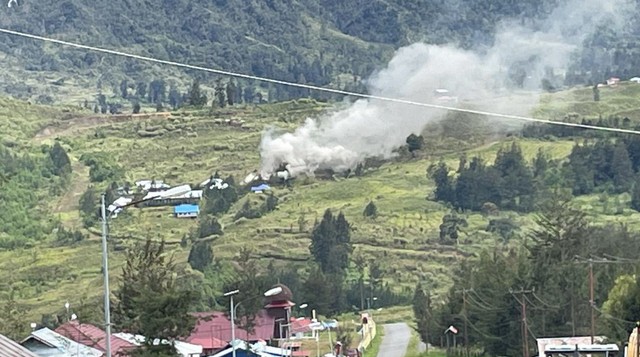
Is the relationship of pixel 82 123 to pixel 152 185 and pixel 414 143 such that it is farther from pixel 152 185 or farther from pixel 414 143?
pixel 414 143

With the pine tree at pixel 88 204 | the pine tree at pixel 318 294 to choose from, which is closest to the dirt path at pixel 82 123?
the pine tree at pixel 88 204

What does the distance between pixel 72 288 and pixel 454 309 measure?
45354 mm

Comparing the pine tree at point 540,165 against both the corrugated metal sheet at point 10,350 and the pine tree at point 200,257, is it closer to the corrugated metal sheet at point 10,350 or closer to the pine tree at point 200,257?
the pine tree at point 200,257

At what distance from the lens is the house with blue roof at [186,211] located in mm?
135500

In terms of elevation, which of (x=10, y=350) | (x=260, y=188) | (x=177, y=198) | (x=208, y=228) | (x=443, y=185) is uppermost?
(x=10, y=350)

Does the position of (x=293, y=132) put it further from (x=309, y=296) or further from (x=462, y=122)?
(x=309, y=296)

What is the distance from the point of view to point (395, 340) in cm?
8356

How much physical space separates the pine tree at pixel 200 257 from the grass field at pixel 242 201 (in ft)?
4.34

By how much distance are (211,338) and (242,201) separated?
69179 millimetres

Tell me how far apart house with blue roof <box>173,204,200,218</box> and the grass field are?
121cm

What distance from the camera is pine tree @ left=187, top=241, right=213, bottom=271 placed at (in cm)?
11025

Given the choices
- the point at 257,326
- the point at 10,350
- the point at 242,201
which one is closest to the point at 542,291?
the point at 257,326

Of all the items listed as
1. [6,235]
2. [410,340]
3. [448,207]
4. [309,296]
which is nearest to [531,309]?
[410,340]

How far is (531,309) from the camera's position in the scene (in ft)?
200
